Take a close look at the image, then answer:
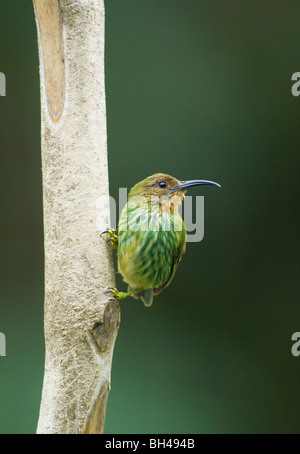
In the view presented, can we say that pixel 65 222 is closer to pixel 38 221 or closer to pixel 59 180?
pixel 59 180

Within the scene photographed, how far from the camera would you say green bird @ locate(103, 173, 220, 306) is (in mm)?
2639

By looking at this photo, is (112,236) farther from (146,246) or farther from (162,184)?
(162,184)

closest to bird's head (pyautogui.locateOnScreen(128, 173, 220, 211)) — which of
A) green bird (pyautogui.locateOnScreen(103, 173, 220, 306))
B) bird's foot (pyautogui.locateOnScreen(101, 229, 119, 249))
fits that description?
green bird (pyautogui.locateOnScreen(103, 173, 220, 306))

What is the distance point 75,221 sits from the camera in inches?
93.0

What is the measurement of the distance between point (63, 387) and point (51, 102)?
1095mm

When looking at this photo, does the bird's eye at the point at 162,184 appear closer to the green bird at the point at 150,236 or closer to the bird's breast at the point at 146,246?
the green bird at the point at 150,236

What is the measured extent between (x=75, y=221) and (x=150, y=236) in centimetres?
44

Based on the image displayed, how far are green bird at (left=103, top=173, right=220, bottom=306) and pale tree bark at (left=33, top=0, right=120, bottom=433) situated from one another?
192 millimetres

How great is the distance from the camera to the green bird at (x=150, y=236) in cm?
264

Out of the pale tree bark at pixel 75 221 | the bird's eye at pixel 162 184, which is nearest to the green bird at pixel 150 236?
the bird's eye at pixel 162 184

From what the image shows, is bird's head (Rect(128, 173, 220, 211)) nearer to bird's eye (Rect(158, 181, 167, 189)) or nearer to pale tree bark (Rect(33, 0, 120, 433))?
bird's eye (Rect(158, 181, 167, 189))

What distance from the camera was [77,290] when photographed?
2.32 metres
